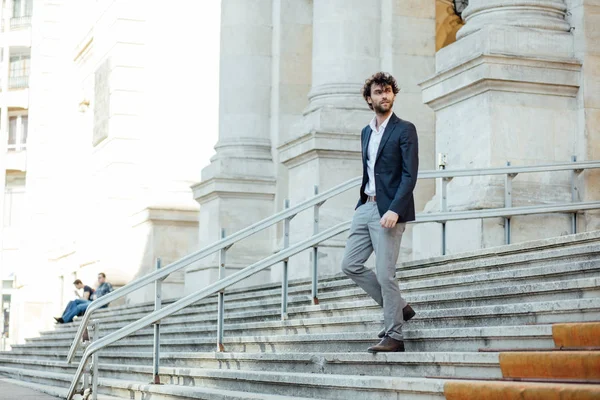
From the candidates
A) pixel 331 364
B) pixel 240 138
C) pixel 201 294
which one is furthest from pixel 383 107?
pixel 240 138

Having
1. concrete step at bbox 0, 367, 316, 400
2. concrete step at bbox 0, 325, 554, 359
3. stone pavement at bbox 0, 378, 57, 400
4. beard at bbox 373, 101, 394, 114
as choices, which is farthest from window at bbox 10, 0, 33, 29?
beard at bbox 373, 101, 394, 114

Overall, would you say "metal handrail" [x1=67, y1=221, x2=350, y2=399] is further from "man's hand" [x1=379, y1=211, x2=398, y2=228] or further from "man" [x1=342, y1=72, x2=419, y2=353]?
"man's hand" [x1=379, y1=211, x2=398, y2=228]

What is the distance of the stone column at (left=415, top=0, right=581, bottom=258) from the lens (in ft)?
37.5

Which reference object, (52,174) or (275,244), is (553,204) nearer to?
(275,244)

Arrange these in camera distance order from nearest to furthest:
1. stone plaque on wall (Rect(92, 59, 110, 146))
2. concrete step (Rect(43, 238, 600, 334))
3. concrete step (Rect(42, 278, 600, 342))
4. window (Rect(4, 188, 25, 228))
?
concrete step (Rect(42, 278, 600, 342)) < concrete step (Rect(43, 238, 600, 334)) < stone plaque on wall (Rect(92, 59, 110, 146)) < window (Rect(4, 188, 25, 228))

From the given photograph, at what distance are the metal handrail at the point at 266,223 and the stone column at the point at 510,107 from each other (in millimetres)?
643

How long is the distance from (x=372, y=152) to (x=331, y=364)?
1.50 m

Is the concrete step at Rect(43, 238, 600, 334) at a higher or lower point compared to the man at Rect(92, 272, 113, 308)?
lower

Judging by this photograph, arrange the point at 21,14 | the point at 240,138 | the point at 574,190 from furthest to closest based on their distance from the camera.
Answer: the point at 21,14
the point at 240,138
the point at 574,190

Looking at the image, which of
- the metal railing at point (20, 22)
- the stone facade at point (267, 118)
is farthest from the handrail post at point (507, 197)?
the metal railing at point (20, 22)

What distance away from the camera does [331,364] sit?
800 centimetres

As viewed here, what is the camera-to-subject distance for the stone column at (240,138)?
63.7 feet

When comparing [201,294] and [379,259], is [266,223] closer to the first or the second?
[201,294]

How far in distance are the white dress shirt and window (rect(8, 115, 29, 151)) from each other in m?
42.5
